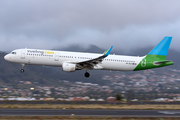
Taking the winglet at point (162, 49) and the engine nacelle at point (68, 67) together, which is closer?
the engine nacelle at point (68, 67)

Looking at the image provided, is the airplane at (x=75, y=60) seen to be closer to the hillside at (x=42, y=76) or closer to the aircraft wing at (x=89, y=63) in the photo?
the aircraft wing at (x=89, y=63)

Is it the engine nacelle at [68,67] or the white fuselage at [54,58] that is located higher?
the white fuselage at [54,58]

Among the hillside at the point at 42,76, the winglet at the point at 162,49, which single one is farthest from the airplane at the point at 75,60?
the hillside at the point at 42,76

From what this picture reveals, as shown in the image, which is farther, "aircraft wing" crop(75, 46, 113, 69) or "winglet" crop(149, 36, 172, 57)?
"winglet" crop(149, 36, 172, 57)

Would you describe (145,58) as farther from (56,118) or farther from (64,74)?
(64,74)

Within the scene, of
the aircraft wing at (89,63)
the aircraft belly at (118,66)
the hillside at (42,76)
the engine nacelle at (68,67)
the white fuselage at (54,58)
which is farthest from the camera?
the hillside at (42,76)

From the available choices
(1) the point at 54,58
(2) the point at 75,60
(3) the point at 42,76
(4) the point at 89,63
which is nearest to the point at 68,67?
(2) the point at 75,60

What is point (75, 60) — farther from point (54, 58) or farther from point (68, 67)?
point (54, 58)

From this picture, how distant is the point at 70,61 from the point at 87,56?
317cm

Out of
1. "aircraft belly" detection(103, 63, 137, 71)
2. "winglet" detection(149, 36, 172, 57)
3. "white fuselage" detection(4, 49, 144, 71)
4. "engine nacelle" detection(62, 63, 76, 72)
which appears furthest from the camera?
"winglet" detection(149, 36, 172, 57)

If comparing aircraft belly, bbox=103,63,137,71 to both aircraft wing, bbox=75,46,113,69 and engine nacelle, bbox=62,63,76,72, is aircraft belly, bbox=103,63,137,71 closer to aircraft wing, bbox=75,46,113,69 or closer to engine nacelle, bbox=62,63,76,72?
aircraft wing, bbox=75,46,113,69

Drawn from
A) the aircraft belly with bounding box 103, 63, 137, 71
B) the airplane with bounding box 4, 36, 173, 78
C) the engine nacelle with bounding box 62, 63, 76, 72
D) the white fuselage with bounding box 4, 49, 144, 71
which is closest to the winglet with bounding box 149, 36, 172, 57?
the airplane with bounding box 4, 36, 173, 78

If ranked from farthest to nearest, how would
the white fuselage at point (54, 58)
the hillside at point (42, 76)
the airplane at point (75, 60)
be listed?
the hillside at point (42, 76)
the white fuselage at point (54, 58)
the airplane at point (75, 60)

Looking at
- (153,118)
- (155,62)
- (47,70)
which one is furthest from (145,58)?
(47,70)
